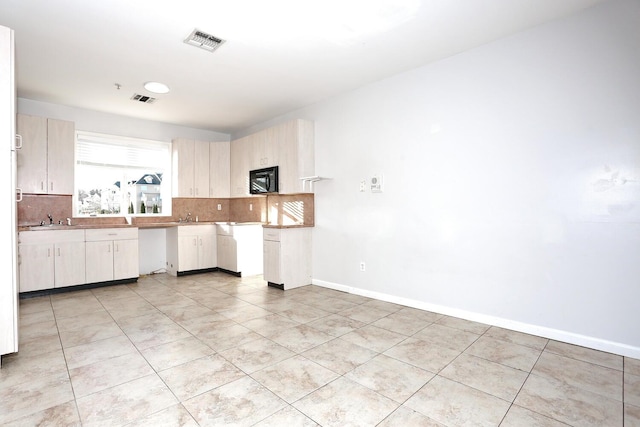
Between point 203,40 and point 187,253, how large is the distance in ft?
12.3

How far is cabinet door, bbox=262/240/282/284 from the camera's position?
4.66 m

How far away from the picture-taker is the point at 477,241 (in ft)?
10.8

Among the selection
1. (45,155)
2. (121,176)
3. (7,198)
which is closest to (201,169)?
(121,176)

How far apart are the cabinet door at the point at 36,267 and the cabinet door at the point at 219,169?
2.69m

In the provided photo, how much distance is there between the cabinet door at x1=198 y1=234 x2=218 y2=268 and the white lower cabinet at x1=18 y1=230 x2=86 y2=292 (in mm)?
1744

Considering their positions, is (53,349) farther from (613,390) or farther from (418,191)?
(613,390)

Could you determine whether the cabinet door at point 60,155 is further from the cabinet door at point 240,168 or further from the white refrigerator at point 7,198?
the white refrigerator at point 7,198

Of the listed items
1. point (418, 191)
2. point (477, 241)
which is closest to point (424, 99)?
point (418, 191)

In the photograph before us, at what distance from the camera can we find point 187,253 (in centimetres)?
571

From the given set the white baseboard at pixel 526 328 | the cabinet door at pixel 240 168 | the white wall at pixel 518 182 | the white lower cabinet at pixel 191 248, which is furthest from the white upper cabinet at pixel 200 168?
the white baseboard at pixel 526 328

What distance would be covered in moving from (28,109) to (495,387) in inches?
261

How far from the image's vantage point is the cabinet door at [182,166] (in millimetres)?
6004

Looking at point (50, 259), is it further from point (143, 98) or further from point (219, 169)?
point (219, 169)

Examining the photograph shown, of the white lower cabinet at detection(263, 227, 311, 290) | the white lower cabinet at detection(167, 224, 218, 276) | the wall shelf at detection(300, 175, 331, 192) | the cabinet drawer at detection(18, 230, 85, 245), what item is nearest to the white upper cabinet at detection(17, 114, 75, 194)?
the cabinet drawer at detection(18, 230, 85, 245)
